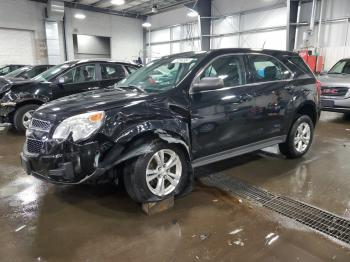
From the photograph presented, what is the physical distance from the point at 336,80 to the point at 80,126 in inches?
278

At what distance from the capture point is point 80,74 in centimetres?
654

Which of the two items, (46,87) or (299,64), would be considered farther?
(46,87)

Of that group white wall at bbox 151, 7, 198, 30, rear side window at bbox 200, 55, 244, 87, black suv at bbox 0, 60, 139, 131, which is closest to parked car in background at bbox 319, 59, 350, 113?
rear side window at bbox 200, 55, 244, 87

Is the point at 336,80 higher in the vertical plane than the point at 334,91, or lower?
higher

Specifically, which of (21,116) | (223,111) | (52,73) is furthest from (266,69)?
(21,116)

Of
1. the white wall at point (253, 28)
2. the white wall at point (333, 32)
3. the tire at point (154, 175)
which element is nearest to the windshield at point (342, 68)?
the white wall at point (333, 32)

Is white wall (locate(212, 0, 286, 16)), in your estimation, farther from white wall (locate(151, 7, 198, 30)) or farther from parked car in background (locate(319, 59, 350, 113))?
parked car in background (locate(319, 59, 350, 113))

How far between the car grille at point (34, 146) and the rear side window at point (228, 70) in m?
1.86

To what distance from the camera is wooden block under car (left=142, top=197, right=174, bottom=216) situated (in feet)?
9.30

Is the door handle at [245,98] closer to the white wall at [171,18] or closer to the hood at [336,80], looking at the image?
the hood at [336,80]

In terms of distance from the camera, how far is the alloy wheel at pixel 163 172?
112 inches

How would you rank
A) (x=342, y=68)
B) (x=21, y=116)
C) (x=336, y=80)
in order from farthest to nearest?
(x=342, y=68)
(x=336, y=80)
(x=21, y=116)

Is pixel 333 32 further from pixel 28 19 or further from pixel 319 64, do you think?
pixel 28 19

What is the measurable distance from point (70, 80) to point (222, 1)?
1292 centimetres
